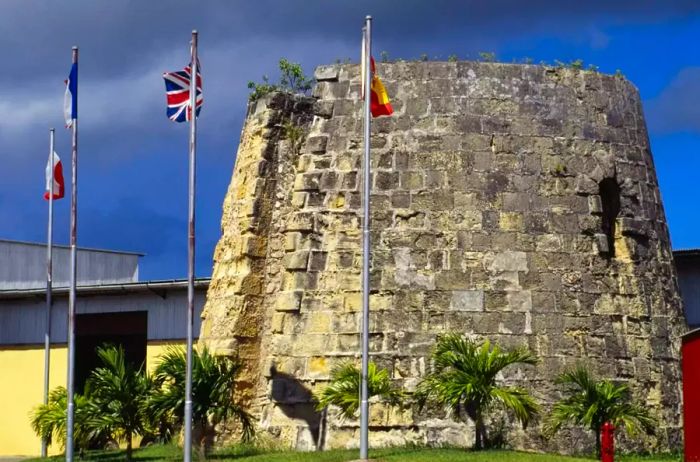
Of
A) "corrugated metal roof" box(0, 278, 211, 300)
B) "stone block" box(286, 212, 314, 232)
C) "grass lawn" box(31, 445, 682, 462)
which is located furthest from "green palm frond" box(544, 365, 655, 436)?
"corrugated metal roof" box(0, 278, 211, 300)

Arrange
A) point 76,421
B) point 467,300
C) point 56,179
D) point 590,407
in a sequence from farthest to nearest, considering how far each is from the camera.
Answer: point 56,179 < point 76,421 < point 467,300 < point 590,407

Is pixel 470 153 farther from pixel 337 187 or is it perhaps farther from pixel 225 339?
pixel 225 339

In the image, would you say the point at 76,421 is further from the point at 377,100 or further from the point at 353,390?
the point at 377,100

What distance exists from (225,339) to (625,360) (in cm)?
781

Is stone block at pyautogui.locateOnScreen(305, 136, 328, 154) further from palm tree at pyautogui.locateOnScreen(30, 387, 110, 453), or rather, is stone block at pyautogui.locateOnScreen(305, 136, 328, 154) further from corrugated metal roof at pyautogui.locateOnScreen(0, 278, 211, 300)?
corrugated metal roof at pyautogui.locateOnScreen(0, 278, 211, 300)

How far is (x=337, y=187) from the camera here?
26.6 metres

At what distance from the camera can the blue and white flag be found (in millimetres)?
27922

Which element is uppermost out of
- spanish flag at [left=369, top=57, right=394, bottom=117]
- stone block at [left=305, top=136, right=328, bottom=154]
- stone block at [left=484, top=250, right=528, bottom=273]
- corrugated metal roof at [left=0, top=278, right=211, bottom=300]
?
spanish flag at [left=369, top=57, right=394, bottom=117]

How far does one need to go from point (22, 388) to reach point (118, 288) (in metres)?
4.75

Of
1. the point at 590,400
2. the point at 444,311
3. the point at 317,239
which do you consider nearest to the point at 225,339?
the point at 317,239

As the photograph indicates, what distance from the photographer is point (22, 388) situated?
4144 cm

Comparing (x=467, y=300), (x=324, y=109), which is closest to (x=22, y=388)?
(x=324, y=109)

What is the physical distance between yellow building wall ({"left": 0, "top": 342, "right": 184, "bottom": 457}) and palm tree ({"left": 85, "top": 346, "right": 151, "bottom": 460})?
1360 cm

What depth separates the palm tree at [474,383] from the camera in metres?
24.0
